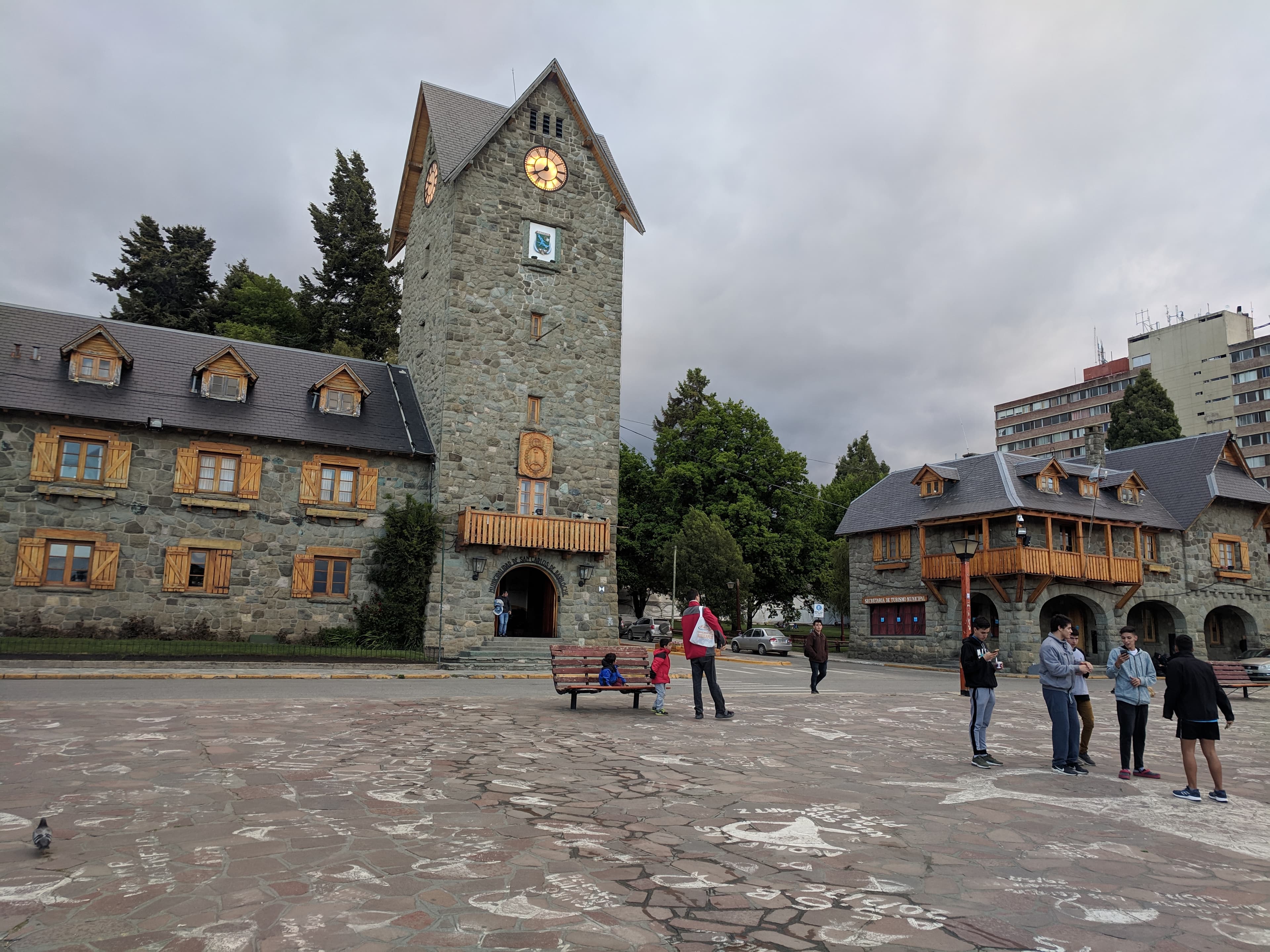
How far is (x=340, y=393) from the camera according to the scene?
28562mm

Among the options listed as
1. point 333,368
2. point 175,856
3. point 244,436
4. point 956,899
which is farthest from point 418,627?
point 956,899

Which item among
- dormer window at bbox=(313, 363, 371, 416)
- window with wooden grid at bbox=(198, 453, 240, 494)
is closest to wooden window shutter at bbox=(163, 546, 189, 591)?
→ window with wooden grid at bbox=(198, 453, 240, 494)

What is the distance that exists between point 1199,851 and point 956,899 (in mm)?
2622

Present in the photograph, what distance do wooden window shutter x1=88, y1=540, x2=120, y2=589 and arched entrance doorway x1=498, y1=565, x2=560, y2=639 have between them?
1119cm

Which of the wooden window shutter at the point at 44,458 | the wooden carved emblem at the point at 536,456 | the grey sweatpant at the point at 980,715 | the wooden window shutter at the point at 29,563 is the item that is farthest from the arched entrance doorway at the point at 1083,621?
the wooden window shutter at the point at 44,458

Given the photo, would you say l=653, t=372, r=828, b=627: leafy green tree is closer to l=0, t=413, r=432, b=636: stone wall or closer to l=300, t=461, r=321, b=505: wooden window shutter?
l=0, t=413, r=432, b=636: stone wall

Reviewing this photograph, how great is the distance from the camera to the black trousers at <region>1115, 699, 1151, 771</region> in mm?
9227

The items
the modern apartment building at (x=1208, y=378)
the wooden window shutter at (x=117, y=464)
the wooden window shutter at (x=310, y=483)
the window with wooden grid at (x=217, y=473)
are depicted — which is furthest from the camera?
the modern apartment building at (x=1208, y=378)

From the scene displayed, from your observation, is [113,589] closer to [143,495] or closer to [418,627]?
[143,495]

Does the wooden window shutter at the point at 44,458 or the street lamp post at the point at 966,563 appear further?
the street lamp post at the point at 966,563

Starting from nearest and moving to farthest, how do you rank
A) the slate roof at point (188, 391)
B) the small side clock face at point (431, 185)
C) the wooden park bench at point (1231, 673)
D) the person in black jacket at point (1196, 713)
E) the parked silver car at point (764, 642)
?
the person in black jacket at point (1196, 713)
the wooden park bench at point (1231, 673)
the slate roof at point (188, 391)
the small side clock face at point (431, 185)
the parked silver car at point (764, 642)

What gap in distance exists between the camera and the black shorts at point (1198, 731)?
8.11m

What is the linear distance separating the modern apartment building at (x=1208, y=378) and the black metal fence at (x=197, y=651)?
6024 centimetres

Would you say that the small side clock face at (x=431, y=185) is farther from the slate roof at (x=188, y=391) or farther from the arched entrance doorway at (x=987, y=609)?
the arched entrance doorway at (x=987, y=609)
